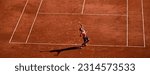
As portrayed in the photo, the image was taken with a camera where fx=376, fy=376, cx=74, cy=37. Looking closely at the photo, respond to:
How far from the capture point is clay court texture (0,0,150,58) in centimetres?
2444

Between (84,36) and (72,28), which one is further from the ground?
(72,28)

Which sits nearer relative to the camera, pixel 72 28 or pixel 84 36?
pixel 84 36

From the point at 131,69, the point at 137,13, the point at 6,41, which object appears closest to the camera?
the point at 131,69

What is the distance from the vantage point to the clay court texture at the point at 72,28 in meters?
24.4

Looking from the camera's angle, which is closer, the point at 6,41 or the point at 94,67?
the point at 94,67

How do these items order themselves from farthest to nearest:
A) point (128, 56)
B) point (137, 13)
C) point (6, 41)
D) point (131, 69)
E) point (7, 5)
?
point (7, 5), point (137, 13), point (6, 41), point (128, 56), point (131, 69)

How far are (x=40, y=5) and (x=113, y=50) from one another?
325 inches

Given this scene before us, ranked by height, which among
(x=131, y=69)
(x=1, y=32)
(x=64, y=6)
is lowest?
(x=131, y=69)

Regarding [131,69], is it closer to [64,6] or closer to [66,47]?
[66,47]

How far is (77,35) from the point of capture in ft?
85.3

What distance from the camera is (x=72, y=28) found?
26828 mm

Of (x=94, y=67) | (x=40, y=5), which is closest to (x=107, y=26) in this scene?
(x=40, y=5)

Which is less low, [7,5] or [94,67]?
[7,5]

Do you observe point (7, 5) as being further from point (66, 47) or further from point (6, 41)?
point (66, 47)
